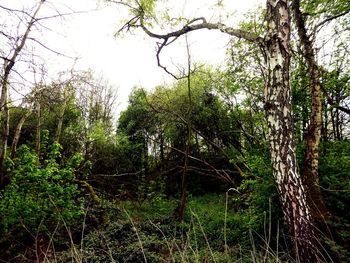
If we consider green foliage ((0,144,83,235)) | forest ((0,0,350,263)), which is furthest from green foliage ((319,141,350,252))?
green foliage ((0,144,83,235))

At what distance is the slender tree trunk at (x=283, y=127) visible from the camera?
10.7 feet

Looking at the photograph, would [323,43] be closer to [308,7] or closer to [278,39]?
[308,7]

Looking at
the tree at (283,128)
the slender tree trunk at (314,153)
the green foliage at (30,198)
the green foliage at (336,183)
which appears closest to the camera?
the tree at (283,128)

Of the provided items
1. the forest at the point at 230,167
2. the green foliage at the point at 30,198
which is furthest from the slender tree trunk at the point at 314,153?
the green foliage at the point at 30,198

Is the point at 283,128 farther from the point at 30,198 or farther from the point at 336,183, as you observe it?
the point at 30,198

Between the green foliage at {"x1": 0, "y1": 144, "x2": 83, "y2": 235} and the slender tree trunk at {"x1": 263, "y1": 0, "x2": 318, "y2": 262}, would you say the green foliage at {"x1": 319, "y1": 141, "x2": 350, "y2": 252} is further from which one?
the green foliage at {"x1": 0, "y1": 144, "x2": 83, "y2": 235}

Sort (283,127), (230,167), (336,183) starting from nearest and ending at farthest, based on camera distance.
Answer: (283,127) → (336,183) → (230,167)

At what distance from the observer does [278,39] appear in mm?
3607

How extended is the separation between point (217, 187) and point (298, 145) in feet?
36.9

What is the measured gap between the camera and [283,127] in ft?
11.4

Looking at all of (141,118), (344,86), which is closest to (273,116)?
(344,86)

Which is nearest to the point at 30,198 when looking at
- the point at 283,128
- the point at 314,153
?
the point at 283,128

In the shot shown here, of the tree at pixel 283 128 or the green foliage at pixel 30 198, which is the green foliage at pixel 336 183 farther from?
the green foliage at pixel 30 198

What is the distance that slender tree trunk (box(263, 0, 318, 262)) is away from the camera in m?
3.27
